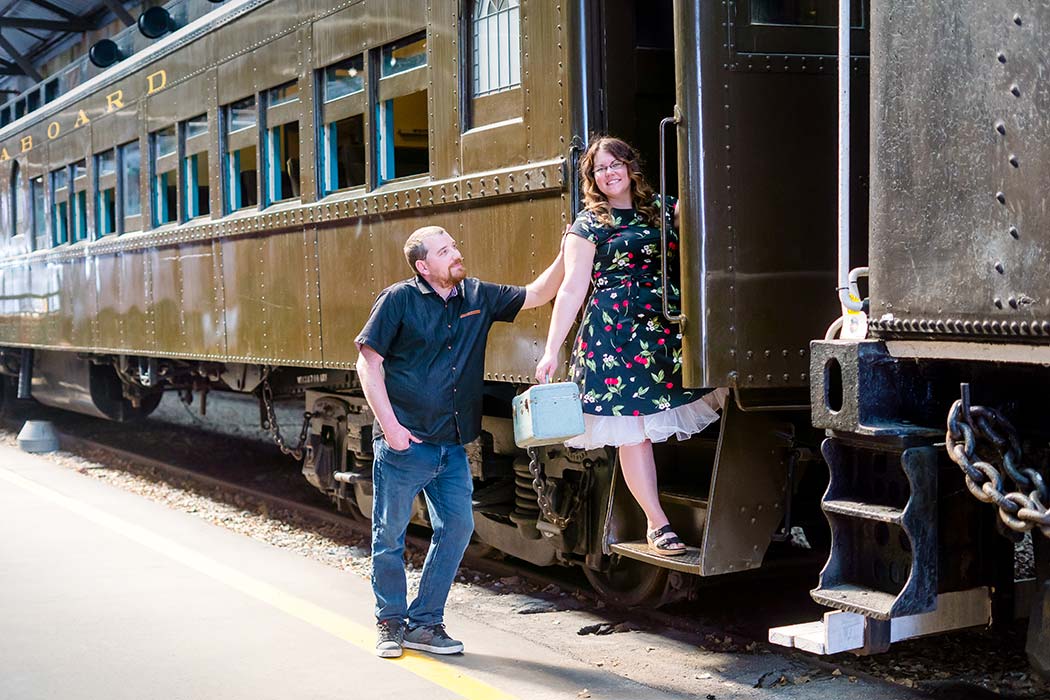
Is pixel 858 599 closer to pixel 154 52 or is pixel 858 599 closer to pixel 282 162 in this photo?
pixel 282 162

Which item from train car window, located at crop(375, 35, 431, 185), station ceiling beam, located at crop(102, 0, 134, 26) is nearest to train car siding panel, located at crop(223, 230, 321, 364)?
train car window, located at crop(375, 35, 431, 185)

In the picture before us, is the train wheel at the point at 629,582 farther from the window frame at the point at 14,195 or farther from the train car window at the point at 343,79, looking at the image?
the window frame at the point at 14,195

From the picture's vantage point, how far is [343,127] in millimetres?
6934

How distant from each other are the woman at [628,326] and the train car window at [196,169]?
4.58 m

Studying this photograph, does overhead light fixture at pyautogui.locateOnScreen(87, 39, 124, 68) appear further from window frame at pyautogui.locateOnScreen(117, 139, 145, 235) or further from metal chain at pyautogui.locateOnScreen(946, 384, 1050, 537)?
metal chain at pyautogui.locateOnScreen(946, 384, 1050, 537)

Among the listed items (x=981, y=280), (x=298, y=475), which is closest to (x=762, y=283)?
(x=981, y=280)

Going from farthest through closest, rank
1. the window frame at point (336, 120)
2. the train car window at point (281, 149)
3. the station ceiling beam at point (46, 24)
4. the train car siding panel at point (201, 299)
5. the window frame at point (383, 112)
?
the station ceiling beam at point (46, 24) → the train car siding panel at point (201, 299) → the train car window at point (281, 149) → the window frame at point (336, 120) → the window frame at point (383, 112)

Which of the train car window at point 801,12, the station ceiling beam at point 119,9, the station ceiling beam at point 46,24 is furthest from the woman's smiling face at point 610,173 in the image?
the station ceiling beam at point 46,24

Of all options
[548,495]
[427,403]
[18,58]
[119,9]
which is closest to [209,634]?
[427,403]

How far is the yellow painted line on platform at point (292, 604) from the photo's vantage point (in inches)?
183

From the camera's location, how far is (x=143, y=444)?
14.8 metres

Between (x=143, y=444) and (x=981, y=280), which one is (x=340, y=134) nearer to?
(x=981, y=280)

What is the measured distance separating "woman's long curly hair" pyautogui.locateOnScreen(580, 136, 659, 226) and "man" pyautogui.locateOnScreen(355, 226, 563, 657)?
28 centimetres

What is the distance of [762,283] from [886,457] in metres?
1.05
